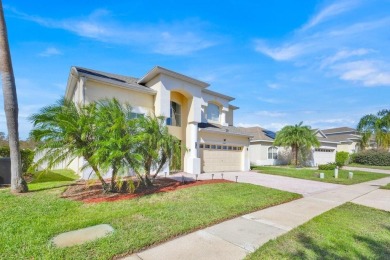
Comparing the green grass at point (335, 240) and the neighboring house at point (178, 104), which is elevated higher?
the neighboring house at point (178, 104)

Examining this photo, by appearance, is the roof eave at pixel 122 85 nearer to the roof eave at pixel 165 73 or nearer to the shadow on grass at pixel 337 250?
the roof eave at pixel 165 73

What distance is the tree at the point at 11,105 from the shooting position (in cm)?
813

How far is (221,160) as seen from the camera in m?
18.1

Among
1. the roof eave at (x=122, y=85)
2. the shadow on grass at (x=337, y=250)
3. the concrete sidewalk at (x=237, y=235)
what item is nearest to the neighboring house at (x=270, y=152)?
the roof eave at (x=122, y=85)

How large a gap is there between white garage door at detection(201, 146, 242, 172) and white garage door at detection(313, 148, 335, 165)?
1688 centimetres

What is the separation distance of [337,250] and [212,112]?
719 inches

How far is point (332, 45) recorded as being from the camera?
11234mm

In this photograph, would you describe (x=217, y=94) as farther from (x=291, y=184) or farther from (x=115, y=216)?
(x=115, y=216)

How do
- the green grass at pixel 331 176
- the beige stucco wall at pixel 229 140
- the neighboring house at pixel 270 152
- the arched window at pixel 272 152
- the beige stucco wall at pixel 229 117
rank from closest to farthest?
the green grass at pixel 331 176
the beige stucco wall at pixel 229 140
the beige stucco wall at pixel 229 117
the neighboring house at pixel 270 152
the arched window at pixel 272 152

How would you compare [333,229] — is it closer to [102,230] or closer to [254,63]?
[102,230]

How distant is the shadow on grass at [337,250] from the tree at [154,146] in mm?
6209

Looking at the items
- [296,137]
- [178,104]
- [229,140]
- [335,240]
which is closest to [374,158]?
[296,137]

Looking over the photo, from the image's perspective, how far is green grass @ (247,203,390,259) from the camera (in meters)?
3.98

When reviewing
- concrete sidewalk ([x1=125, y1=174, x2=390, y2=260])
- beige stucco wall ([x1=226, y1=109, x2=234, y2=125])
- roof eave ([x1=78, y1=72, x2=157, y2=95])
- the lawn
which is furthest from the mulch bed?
beige stucco wall ([x1=226, y1=109, x2=234, y2=125])
